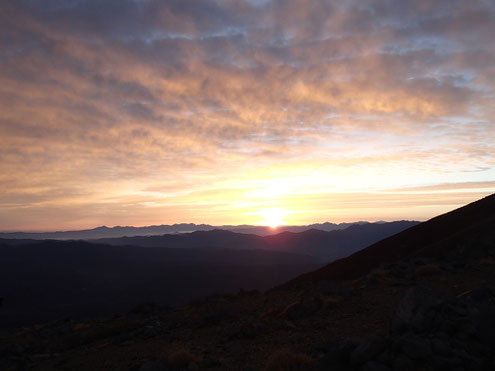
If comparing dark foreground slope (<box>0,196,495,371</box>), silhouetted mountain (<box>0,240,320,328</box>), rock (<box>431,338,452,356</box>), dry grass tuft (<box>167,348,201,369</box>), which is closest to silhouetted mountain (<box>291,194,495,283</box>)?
dark foreground slope (<box>0,196,495,371</box>)

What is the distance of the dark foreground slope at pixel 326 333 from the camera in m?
6.85

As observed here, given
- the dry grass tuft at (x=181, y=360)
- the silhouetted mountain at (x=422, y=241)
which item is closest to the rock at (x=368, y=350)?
the dry grass tuft at (x=181, y=360)

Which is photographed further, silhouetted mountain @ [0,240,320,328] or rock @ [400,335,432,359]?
silhouetted mountain @ [0,240,320,328]

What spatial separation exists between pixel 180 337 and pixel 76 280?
122 metres

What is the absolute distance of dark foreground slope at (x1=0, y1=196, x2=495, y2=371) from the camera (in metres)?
6.85

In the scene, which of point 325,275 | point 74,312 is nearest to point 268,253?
point 74,312

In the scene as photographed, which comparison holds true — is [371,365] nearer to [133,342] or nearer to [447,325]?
[447,325]

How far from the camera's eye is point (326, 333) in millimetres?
10539

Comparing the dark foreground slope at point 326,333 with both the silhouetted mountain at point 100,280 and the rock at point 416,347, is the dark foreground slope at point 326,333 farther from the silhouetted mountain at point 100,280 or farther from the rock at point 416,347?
the silhouetted mountain at point 100,280

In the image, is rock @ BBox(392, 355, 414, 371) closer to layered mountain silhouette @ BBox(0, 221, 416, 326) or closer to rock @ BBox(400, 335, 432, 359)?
rock @ BBox(400, 335, 432, 359)

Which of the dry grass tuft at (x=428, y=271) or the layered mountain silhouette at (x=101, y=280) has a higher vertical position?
the dry grass tuft at (x=428, y=271)

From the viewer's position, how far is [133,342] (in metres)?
13.4

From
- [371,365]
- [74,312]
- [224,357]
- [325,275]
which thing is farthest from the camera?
[74,312]

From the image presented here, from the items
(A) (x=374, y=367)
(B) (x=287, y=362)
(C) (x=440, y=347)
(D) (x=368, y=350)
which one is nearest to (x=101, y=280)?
(B) (x=287, y=362)
